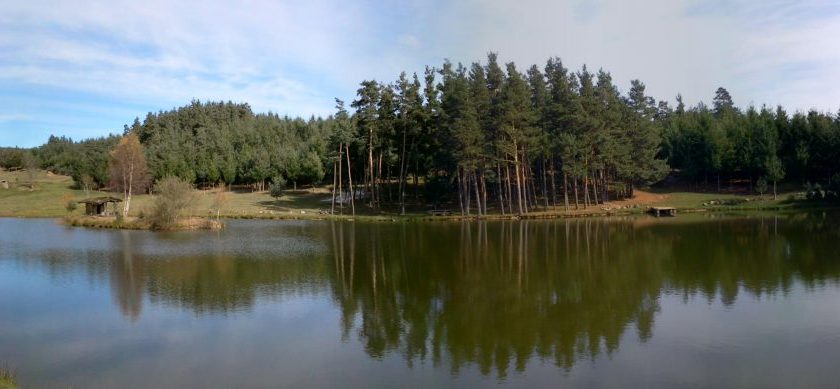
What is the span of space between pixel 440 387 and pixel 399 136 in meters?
57.3

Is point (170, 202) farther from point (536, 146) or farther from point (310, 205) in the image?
point (536, 146)

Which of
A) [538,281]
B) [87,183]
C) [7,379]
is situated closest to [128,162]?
[87,183]

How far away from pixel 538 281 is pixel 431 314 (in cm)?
714

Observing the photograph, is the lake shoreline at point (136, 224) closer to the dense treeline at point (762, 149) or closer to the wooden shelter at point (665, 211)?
the wooden shelter at point (665, 211)

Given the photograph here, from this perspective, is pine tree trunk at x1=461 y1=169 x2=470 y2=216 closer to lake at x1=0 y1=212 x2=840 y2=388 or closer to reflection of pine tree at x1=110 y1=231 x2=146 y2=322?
lake at x1=0 y1=212 x2=840 y2=388

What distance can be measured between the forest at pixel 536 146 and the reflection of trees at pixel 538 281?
1623cm

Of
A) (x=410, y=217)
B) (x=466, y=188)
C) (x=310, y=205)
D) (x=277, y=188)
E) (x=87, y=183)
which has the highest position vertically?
(x=87, y=183)

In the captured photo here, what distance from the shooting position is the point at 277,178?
293 ft

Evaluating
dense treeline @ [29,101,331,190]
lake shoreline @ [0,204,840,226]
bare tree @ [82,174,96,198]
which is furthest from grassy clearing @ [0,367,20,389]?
bare tree @ [82,174,96,198]

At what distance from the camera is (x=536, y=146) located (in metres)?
60.3

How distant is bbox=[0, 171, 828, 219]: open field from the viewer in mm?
62469

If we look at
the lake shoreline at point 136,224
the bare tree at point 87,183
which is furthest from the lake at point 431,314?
the bare tree at point 87,183

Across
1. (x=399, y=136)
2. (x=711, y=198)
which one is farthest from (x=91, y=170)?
(x=711, y=198)

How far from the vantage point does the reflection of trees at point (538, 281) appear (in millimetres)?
16734
